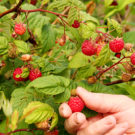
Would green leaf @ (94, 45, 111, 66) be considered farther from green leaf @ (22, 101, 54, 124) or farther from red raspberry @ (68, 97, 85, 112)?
green leaf @ (22, 101, 54, 124)

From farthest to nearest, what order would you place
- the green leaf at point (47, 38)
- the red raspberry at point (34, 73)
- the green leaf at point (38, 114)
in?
the green leaf at point (47, 38)
the red raspberry at point (34, 73)
the green leaf at point (38, 114)

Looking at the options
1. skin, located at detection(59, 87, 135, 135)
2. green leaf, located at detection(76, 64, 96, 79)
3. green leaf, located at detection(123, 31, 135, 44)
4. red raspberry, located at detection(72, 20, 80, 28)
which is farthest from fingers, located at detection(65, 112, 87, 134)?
green leaf, located at detection(123, 31, 135, 44)

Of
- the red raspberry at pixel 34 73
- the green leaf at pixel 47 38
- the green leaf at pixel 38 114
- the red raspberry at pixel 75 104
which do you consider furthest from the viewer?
the green leaf at pixel 47 38

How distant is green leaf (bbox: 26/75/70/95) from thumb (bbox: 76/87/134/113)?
0.26 feet

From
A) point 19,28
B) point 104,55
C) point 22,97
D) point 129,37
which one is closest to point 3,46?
point 19,28

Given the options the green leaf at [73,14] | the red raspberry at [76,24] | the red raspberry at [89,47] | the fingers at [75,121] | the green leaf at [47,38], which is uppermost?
the green leaf at [73,14]

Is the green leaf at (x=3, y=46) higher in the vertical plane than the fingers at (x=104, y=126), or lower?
higher

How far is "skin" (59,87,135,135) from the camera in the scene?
0.74 meters

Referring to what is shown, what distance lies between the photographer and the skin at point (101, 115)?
0.74 metres

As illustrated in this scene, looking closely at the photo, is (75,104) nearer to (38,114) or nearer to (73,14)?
(38,114)

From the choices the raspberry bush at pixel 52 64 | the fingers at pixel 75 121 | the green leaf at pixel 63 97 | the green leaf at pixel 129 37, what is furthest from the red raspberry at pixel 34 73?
the green leaf at pixel 129 37

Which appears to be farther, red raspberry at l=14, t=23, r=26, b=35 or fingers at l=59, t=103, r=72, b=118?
red raspberry at l=14, t=23, r=26, b=35

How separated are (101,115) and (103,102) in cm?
13

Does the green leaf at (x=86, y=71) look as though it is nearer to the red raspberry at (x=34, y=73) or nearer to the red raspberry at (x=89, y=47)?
the red raspberry at (x=89, y=47)
